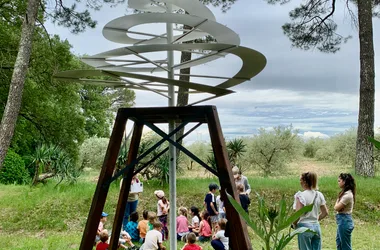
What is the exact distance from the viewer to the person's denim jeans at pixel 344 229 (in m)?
3.27

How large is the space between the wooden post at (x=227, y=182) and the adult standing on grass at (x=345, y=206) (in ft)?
5.81

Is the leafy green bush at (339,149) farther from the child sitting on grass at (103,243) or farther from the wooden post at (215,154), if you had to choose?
the wooden post at (215,154)

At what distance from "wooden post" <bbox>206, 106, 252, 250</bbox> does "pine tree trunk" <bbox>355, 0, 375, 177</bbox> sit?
680 cm

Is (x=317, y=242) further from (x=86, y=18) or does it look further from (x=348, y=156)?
(x=348, y=156)

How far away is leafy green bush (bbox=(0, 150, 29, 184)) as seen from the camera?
9727 mm

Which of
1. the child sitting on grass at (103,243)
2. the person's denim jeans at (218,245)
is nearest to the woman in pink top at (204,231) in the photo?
the person's denim jeans at (218,245)

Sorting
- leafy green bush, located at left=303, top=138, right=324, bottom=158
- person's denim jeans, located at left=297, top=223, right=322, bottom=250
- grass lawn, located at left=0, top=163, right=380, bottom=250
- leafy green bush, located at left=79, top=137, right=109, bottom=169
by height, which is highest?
leafy green bush, located at left=303, top=138, right=324, bottom=158

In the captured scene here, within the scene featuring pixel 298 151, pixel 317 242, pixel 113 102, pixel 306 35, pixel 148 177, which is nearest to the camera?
pixel 317 242

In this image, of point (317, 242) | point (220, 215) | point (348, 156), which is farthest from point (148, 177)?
point (348, 156)

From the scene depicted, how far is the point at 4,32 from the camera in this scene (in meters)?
7.80

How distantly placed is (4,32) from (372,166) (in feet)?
27.5

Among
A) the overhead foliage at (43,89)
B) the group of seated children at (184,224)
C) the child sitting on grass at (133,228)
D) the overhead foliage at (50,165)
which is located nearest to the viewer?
the group of seated children at (184,224)

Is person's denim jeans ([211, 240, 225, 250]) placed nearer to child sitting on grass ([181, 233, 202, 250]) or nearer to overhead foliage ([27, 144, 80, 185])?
child sitting on grass ([181, 233, 202, 250])

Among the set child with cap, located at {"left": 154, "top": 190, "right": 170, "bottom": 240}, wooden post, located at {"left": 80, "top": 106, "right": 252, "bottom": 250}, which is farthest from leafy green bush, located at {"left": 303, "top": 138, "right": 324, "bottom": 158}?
wooden post, located at {"left": 80, "top": 106, "right": 252, "bottom": 250}
